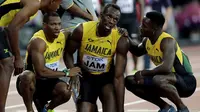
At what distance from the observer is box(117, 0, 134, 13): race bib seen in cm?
1455

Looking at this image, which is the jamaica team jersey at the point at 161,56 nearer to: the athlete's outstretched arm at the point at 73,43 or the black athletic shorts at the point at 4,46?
the athlete's outstretched arm at the point at 73,43

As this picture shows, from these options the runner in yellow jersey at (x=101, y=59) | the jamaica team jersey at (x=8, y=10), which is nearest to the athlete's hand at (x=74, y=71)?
the runner in yellow jersey at (x=101, y=59)

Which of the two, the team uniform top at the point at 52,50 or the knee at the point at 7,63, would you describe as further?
the team uniform top at the point at 52,50

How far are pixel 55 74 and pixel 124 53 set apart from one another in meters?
0.84

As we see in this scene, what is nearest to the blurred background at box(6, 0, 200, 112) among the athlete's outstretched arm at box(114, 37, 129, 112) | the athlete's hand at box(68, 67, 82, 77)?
the athlete's outstretched arm at box(114, 37, 129, 112)

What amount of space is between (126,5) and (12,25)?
21.1 ft

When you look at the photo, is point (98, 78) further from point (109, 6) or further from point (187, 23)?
point (187, 23)

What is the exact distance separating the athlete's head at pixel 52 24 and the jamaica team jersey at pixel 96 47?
34 cm

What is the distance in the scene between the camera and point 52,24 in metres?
8.78

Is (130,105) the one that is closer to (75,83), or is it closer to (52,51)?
(75,83)

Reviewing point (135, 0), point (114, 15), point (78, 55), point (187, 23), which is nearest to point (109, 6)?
point (114, 15)

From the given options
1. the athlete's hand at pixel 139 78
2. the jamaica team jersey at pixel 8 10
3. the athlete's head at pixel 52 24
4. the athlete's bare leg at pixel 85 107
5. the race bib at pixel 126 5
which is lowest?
the race bib at pixel 126 5

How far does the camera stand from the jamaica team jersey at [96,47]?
893cm

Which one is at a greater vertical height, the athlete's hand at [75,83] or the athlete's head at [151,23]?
the athlete's head at [151,23]
